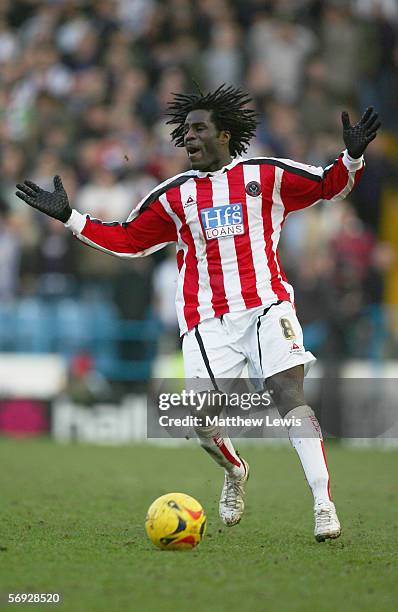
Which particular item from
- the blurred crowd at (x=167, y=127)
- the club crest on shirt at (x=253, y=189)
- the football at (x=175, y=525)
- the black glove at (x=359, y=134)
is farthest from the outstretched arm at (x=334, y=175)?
the blurred crowd at (x=167, y=127)

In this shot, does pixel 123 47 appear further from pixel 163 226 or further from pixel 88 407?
pixel 163 226

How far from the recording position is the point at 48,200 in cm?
707

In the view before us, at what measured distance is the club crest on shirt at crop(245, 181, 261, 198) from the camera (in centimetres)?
702

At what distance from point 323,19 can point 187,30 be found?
6.12 ft

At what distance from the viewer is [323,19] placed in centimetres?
1633

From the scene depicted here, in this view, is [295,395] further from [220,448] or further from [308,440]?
[220,448]

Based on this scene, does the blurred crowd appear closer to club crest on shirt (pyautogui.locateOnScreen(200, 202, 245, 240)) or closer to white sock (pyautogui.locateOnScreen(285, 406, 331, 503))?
club crest on shirt (pyautogui.locateOnScreen(200, 202, 245, 240))

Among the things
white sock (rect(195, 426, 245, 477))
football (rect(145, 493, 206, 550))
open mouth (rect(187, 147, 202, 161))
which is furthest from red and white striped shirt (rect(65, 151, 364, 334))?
football (rect(145, 493, 206, 550))

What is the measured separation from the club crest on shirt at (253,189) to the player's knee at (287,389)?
1.06 meters

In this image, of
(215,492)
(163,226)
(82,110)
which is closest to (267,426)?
(215,492)

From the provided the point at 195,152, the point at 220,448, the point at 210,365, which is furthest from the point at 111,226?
the point at 220,448

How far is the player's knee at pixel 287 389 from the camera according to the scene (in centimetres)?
670

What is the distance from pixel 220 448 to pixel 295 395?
2.42 ft

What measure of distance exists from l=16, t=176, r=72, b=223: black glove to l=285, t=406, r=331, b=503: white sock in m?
1.80
